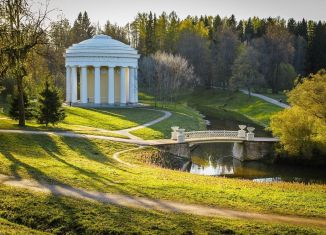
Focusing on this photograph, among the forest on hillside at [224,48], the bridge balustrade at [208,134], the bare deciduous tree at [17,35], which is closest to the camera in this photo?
the bare deciduous tree at [17,35]

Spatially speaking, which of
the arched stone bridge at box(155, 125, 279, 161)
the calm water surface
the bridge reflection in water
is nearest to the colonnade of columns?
the calm water surface

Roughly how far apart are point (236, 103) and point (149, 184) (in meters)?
69.6

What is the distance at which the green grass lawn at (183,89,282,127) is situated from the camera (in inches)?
2827

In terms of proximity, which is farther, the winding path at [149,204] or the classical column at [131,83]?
the classical column at [131,83]

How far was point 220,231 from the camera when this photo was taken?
14859 millimetres

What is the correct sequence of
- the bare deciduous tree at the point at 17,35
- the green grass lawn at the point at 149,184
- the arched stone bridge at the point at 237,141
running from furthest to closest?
the arched stone bridge at the point at 237,141
the bare deciduous tree at the point at 17,35
the green grass lawn at the point at 149,184

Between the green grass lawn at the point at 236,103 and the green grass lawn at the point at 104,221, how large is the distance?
5072 centimetres

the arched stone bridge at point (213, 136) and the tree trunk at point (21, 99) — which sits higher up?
the tree trunk at point (21, 99)

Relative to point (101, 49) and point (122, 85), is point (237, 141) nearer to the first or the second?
point (122, 85)

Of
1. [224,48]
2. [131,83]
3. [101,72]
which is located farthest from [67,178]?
[224,48]

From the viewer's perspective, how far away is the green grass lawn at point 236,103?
71.8 meters

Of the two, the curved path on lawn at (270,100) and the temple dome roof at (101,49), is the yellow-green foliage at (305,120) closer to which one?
the temple dome roof at (101,49)

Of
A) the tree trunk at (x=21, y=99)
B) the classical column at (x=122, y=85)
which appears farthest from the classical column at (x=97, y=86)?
the tree trunk at (x=21, y=99)

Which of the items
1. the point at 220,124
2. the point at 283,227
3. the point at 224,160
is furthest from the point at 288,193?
the point at 220,124
